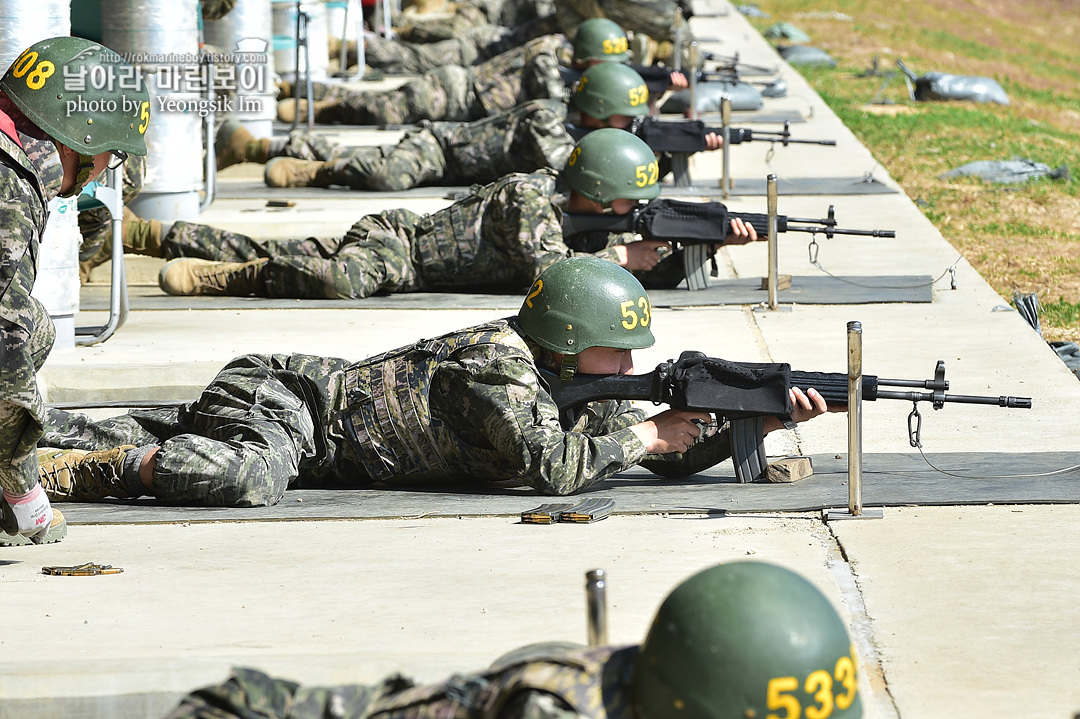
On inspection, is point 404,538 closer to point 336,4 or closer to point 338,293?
point 338,293

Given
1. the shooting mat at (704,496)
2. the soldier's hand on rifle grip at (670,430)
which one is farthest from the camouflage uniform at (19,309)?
the soldier's hand on rifle grip at (670,430)

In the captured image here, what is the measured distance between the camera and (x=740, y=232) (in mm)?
8445

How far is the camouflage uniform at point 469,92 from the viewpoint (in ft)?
43.8

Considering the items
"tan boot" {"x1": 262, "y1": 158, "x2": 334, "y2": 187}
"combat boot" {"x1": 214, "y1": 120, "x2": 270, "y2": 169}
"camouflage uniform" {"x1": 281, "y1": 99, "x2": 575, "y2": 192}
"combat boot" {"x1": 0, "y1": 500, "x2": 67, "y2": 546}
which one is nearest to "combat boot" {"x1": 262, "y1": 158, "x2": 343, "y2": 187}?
"tan boot" {"x1": 262, "y1": 158, "x2": 334, "y2": 187}

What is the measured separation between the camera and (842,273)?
9625mm

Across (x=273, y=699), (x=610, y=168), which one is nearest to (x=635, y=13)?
(x=610, y=168)

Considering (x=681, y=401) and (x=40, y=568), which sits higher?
(x=681, y=401)

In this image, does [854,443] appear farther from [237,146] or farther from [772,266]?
[237,146]

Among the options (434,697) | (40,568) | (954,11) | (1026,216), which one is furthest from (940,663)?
(954,11)

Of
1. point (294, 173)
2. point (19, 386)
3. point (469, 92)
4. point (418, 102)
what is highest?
point (469, 92)

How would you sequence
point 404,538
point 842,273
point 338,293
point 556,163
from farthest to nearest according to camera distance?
point 556,163 → point 842,273 → point 338,293 → point 404,538

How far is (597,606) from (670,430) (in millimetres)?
2259

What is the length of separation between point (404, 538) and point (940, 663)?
1800 millimetres

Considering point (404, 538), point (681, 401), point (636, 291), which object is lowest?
point (404, 538)
